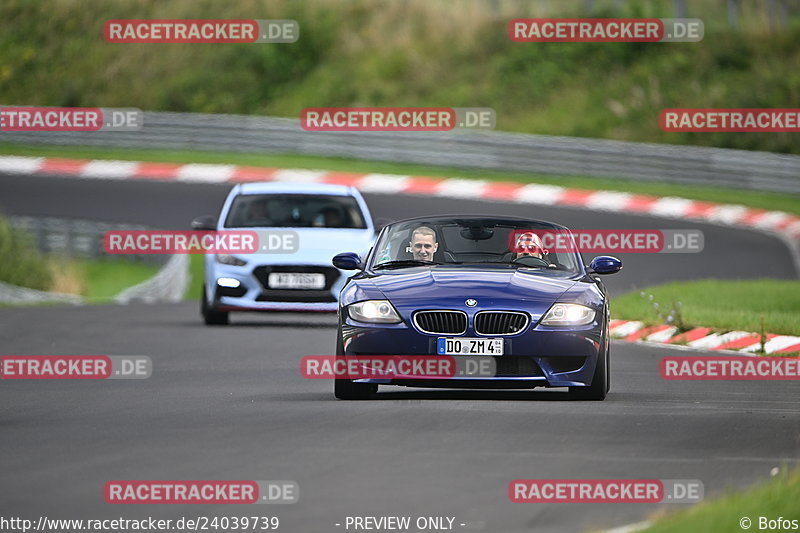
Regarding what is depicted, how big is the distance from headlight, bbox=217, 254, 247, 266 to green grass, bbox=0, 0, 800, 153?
2119 cm

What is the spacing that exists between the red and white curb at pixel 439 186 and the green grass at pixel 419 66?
458 centimetres

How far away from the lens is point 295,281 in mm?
19031

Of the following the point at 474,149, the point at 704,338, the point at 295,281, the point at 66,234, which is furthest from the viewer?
the point at 474,149

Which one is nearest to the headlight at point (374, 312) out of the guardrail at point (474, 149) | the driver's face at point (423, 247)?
the driver's face at point (423, 247)

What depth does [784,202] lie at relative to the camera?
3372cm

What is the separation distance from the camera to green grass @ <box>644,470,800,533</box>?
696 cm

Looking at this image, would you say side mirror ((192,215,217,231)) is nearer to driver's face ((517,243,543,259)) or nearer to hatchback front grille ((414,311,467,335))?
driver's face ((517,243,543,259))

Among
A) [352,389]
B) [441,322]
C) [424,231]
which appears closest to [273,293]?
[424,231]

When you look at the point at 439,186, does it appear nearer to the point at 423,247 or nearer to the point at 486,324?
the point at 423,247

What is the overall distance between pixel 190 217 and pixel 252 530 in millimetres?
25395

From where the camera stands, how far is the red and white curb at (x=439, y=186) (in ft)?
106

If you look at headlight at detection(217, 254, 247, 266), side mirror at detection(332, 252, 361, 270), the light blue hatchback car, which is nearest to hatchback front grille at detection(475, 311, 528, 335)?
side mirror at detection(332, 252, 361, 270)

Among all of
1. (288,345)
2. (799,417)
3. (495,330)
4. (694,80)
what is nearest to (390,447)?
(495,330)

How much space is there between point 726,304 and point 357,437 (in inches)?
466
